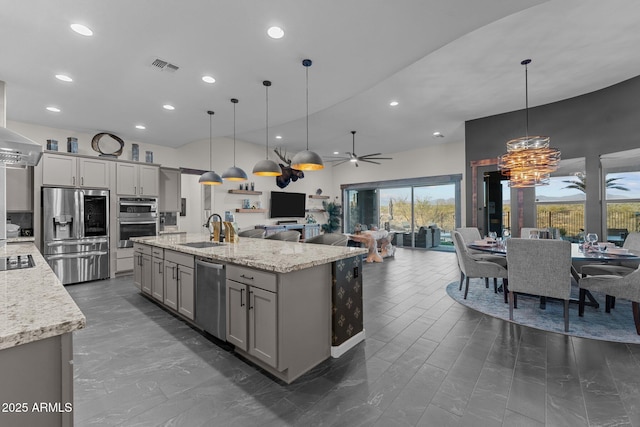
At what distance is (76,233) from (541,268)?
684cm

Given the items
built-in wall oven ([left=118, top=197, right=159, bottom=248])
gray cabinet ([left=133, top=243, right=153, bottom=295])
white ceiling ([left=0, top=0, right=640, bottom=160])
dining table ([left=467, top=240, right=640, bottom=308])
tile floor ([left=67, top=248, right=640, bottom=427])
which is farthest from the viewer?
built-in wall oven ([left=118, top=197, right=159, bottom=248])

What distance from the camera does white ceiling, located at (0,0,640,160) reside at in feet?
7.35

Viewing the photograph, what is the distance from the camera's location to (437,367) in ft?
7.27

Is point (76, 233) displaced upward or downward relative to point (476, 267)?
upward

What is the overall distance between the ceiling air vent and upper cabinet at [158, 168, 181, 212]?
11.6ft

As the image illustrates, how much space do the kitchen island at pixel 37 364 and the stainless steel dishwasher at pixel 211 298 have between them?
1423 millimetres

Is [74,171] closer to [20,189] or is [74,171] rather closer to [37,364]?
[20,189]

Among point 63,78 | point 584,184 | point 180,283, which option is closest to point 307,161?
point 180,283

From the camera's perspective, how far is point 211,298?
2.58 meters

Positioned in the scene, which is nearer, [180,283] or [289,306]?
[289,306]

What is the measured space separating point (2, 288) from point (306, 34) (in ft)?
8.85

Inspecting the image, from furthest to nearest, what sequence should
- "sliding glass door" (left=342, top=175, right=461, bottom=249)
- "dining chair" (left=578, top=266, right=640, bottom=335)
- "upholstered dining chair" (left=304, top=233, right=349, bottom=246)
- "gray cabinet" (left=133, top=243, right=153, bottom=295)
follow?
"sliding glass door" (left=342, top=175, right=461, bottom=249)
"gray cabinet" (left=133, top=243, right=153, bottom=295)
"upholstered dining chair" (left=304, top=233, right=349, bottom=246)
"dining chair" (left=578, top=266, right=640, bottom=335)

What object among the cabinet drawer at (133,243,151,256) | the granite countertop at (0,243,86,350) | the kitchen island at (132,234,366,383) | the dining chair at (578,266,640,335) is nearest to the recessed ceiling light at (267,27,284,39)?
the kitchen island at (132,234,366,383)

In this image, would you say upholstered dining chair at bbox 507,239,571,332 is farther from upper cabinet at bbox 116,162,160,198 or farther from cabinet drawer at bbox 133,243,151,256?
upper cabinet at bbox 116,162,160,198
